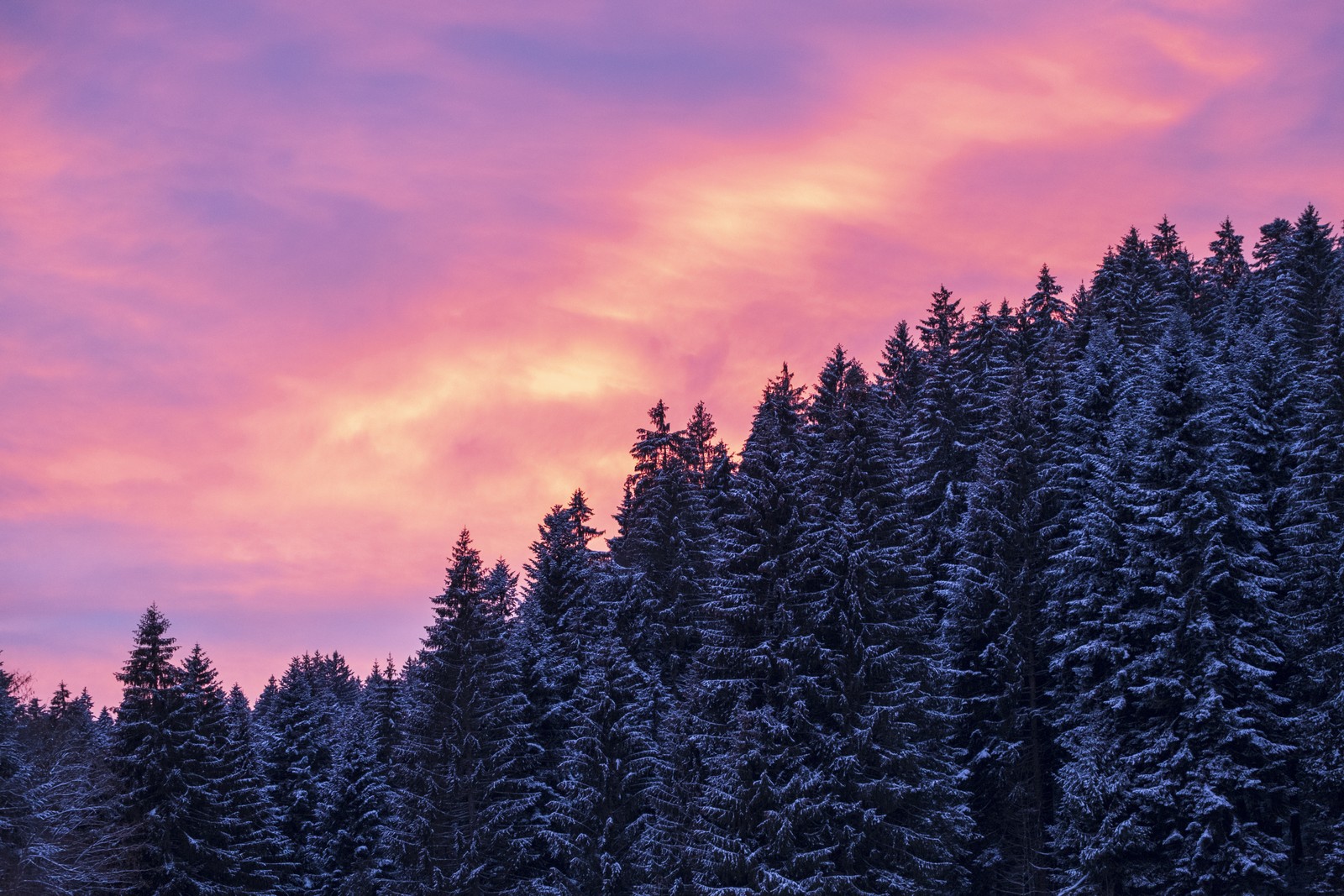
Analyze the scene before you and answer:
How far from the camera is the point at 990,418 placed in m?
54.6

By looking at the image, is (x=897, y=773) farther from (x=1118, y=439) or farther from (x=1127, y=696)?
(x=1118, y=439)

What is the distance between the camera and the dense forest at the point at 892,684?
36000mm

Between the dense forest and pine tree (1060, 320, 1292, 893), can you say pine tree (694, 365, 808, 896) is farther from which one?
pine tree (1060, 320, 1292, 893)

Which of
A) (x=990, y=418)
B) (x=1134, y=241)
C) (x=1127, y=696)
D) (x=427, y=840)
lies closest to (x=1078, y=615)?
(x=1127, y=696)

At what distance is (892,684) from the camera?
3891 cm

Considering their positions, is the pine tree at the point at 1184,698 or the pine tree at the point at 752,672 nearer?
the pine tree at the point at 1184,698

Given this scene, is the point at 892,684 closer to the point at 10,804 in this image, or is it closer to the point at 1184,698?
the point at 1184,698

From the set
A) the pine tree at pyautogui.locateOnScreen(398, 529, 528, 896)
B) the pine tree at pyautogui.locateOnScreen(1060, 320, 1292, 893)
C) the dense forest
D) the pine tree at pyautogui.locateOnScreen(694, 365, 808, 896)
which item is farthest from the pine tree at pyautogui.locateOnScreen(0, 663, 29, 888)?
the pine tree at pyautogui.locateOnScreen(1060, 320, 1292, 893)

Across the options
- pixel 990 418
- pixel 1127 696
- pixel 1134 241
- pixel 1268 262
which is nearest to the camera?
pixel 1127 696

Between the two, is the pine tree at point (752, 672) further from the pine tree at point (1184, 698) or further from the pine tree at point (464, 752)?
the pine tree at point (464, 752)

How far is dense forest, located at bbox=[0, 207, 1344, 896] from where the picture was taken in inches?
1417

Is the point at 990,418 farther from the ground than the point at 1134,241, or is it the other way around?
the point at 1134,241

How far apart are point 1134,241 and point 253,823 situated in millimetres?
72845

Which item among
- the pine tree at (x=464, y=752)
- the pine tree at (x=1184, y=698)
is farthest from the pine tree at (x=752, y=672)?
the pine tree at (x=464, y=752)
